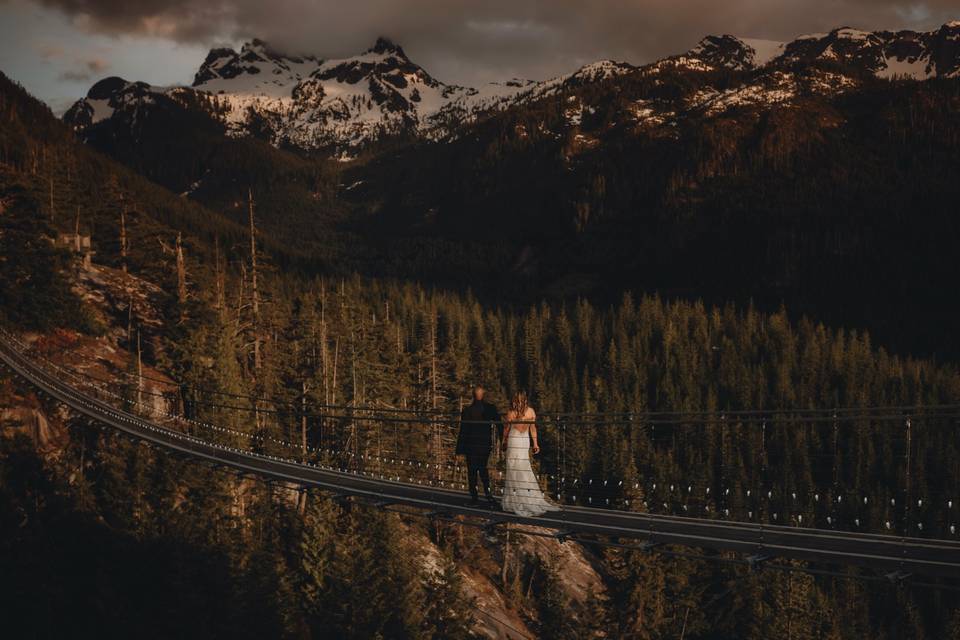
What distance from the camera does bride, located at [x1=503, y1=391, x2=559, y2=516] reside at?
51.3ft

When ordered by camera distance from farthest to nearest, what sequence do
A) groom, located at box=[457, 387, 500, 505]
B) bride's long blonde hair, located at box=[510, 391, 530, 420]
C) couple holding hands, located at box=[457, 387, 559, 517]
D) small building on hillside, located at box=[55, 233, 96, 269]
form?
1. small building on hillside, located at box=[55, 233, 96, 269]
2. groom, located at box=[457, 387, 500, 505]
3. couple holding hands, located at box=[457, 387, 559, 517]
4. bride's long blonde hair, located at box=[510, 391, 530, 420]

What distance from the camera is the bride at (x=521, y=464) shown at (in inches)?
615

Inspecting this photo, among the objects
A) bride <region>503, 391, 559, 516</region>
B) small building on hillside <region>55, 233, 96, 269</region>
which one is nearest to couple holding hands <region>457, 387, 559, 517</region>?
bride <region>503, 391, 559, 516</region>

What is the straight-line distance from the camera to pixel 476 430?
54.3 feet

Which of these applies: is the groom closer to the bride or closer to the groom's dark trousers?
the groom's dark trousers

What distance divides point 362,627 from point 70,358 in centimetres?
2123

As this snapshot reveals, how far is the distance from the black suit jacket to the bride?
444 millimetres

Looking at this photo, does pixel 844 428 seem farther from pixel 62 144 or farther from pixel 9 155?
pixel 62 144

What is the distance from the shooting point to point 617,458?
7281cm

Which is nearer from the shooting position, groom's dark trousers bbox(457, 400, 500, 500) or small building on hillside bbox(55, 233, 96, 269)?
groom's dark trousers bbox(457, 400, 500, 500)

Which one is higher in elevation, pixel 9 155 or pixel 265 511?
pixel 9 155

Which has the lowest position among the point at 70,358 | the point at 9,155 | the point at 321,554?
the point at 321,554

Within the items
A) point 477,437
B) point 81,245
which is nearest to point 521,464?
point 477,437

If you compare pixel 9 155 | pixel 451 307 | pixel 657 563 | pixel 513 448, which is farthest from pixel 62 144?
pixel 513 448
